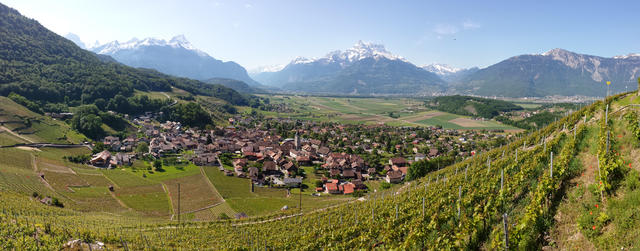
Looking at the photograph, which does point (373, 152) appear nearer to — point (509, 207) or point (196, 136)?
point (196, 136)

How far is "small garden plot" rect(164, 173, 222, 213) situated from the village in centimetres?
796

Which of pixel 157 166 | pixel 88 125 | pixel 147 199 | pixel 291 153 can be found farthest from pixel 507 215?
pixel 88 125

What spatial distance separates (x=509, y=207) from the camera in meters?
11.0

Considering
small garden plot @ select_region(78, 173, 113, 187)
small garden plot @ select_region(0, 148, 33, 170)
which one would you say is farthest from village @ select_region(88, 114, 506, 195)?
small garden plot @ select_region(0, 148, 33, 170)

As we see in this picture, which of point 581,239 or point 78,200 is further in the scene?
point 78,200

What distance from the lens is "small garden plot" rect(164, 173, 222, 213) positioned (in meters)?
44.6

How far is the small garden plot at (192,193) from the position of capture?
146ft

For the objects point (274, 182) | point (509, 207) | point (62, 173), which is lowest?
point (274, 182)

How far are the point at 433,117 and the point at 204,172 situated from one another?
470 ft

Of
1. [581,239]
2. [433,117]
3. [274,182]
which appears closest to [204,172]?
[274,182]

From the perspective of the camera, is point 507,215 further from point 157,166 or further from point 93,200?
point 157,166

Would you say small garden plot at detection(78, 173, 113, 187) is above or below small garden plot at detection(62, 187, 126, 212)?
above

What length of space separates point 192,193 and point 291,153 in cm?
3241

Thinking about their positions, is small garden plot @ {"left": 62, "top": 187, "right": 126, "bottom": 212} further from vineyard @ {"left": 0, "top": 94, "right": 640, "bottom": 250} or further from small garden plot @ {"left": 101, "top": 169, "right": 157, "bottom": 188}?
vineyard @ {"left": 0, "top": 94, "right": 640, "bottom": 250}
